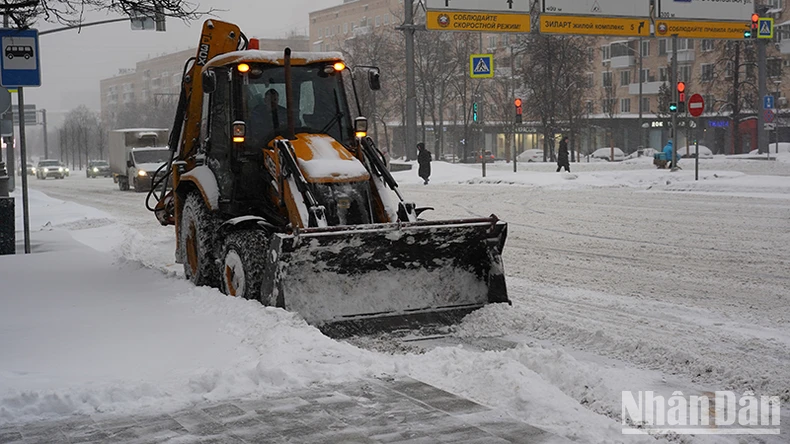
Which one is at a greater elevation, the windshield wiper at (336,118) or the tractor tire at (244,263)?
the windshield wiper at (336,118)

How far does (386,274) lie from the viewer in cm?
854

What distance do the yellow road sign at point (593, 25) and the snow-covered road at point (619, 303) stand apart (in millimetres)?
13282

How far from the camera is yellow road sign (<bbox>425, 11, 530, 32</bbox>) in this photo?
3284 cm

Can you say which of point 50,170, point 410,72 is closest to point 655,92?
point 410,72

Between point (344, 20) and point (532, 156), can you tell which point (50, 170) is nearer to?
point (532, 156)

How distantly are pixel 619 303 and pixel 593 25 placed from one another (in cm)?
2778

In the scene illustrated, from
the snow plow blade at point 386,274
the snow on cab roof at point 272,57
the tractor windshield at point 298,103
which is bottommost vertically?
the snow plow blade at point 386,274

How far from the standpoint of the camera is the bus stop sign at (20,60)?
12.8m

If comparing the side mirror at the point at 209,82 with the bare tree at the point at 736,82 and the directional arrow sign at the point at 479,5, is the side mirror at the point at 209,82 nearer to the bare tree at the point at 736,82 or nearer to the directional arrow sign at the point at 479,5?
the directional arrow sign at the point at 479,5

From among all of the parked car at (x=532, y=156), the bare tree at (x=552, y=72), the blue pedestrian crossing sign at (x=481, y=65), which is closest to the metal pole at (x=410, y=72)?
the blue pedestrian crossing sign at (x=481, y=65)

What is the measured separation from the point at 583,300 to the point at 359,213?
2619mm

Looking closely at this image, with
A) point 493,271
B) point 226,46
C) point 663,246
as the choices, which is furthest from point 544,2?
point 493,271

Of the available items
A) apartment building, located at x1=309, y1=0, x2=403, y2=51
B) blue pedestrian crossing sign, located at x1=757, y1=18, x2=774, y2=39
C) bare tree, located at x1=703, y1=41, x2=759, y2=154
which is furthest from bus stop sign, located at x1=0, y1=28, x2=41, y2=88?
apartment building, located at x1=309, y1=0, x2=403, y2=51

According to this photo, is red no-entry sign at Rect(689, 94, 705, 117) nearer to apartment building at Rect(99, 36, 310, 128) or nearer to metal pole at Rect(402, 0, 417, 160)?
metal pole at Rect(402, 0, 417, 160)
